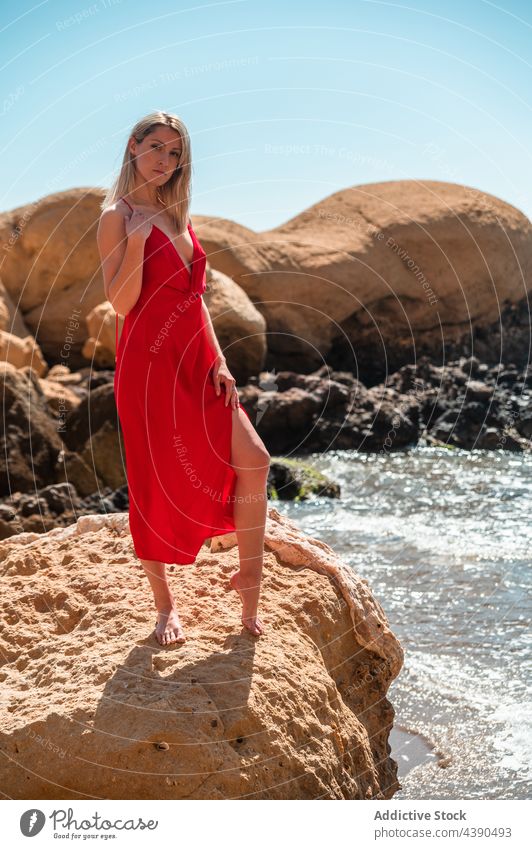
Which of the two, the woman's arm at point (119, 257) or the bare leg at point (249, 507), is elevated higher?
the woman's arm at point (119, 257)

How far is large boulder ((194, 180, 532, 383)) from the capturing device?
19.5m

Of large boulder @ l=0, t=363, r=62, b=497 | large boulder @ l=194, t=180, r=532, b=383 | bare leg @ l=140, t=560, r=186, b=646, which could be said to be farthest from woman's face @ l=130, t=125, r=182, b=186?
large boulder @ l=194, t=180, r=532, b=383

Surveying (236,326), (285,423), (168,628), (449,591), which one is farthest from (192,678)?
(236,326)

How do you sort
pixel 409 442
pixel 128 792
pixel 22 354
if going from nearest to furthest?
pixel 128 792
pixel 22 354
pixel 409 442

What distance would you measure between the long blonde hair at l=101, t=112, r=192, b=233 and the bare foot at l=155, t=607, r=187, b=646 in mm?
1671

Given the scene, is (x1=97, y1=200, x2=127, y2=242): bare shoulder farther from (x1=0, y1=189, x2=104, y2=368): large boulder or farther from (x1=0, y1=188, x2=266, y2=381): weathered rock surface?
(x1=0, y1=189, x2=104, y2=368): large boulder

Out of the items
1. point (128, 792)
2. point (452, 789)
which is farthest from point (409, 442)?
point (128, 792)

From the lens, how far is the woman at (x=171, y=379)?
3824mm

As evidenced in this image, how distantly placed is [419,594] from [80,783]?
5.14 meters

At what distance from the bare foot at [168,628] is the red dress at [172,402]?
0.38 meters

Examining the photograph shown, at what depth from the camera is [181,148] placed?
3844 mm

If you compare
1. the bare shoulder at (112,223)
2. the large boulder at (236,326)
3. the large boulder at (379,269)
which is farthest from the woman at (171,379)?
the large boulder at (379,269)

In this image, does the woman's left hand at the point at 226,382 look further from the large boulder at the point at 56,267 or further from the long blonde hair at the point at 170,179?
the large boulder at the point at 56,267

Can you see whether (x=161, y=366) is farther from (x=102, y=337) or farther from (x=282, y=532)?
(x=102, y=337)
